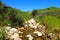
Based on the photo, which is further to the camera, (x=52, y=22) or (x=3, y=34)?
(x=52, y=22)

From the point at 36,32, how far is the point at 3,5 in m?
4.84

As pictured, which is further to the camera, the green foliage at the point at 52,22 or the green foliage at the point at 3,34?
the green foliage at the point at 52,22

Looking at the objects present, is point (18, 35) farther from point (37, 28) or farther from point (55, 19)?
point (55, 19)

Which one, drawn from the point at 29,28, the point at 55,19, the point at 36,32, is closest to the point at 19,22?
the point at 29,28

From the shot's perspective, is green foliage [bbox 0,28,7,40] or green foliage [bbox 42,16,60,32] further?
green foliage [bbox 42,16,60,32]

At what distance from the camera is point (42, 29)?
700 inches

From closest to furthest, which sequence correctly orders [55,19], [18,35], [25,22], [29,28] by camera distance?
1. [18,35]
2. [29,28]
3. [25,22]
4. [55,19]

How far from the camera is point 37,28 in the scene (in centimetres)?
1784

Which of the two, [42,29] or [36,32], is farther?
[42,29]

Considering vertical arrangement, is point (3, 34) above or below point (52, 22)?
below

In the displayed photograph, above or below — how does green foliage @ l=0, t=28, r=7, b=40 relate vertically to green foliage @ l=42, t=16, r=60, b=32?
below

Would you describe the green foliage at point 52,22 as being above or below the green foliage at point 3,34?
above

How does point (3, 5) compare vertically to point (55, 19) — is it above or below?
above

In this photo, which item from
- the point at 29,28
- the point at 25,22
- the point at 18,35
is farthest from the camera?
the point at 25,22
